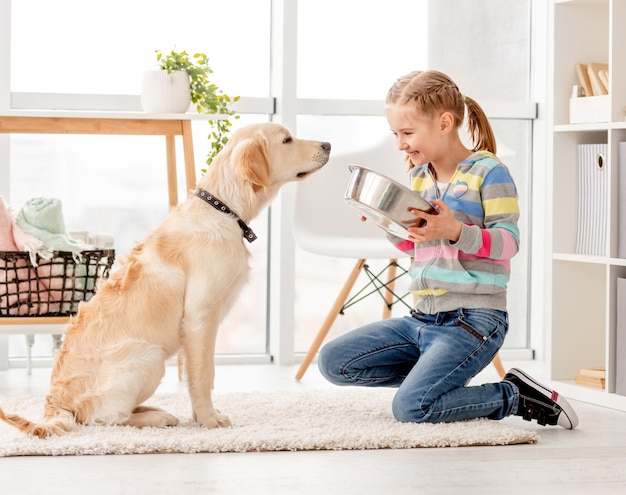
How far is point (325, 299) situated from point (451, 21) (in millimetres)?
1292

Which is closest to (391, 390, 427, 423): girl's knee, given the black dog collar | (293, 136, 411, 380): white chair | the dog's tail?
the black dog collar

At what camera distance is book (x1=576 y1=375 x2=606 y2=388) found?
9.72 feet

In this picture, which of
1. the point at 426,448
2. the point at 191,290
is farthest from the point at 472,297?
the point at 191,290

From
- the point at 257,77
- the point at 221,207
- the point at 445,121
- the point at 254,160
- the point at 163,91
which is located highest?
the point at 257,77

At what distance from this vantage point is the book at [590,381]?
2962 millimetres

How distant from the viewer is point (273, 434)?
225 cm

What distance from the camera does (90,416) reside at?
2.28 metres

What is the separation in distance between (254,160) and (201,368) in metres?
0.54

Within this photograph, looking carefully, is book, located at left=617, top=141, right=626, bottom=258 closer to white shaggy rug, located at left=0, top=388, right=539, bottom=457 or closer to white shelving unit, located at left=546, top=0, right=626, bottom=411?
white shelving unit, located at left=546, top=0, right=626, bottom=411

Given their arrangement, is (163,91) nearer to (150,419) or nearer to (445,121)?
(445,121)

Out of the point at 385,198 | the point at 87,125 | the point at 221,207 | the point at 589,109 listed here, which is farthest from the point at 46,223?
the point at 589,109

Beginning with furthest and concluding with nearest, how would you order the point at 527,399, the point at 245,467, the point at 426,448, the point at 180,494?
the point at 527,399
the point at 426,448
the point at 245,467
the point at 180,494

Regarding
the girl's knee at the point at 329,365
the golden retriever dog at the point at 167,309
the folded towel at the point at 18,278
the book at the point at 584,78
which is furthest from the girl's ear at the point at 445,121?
the folded towel at the point at 18,278

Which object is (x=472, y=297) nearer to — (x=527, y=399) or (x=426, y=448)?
(x=527, y=399)
